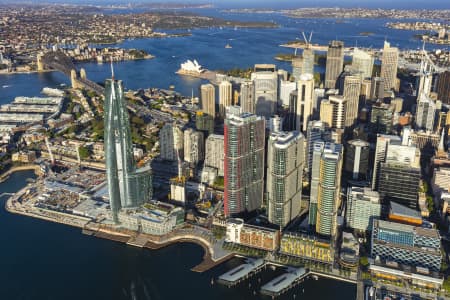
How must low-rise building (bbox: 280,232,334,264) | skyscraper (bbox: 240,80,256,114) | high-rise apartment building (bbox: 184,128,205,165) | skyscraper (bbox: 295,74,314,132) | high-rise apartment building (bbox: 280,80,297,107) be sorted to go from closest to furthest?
low-rise building (bbox: 280,232,334,264) → high-rise apartment building (bbox: 184,128,205,165) → skyscraper (bbox: 295,74,314,132) → skyscraper (bbox: 240,80,256,114) → high-rise apartment building (bbox: 280,80,297,107)

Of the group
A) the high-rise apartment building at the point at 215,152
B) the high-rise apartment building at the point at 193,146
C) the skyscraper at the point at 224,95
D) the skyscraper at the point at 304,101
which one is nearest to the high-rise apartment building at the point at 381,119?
the skyscraper at the point at 304,101

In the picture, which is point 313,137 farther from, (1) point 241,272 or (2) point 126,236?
(2) point 126,236

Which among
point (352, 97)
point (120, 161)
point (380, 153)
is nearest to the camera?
point (120, 161)

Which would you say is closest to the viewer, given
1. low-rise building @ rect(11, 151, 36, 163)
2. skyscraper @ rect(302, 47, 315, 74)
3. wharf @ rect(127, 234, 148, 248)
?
wharf @ rect(127, 234, 148, 248)

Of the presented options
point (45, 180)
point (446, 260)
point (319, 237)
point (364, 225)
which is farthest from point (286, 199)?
point (45, 180)

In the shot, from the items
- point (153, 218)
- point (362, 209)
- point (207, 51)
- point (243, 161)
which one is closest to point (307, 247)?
point (362, 209)

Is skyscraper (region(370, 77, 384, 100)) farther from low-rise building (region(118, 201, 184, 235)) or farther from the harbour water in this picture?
the harbour water

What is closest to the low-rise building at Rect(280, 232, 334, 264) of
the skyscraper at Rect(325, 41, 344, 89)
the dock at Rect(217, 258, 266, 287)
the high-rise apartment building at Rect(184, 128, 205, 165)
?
the dock at Rect(217, 258, 266, 287)
